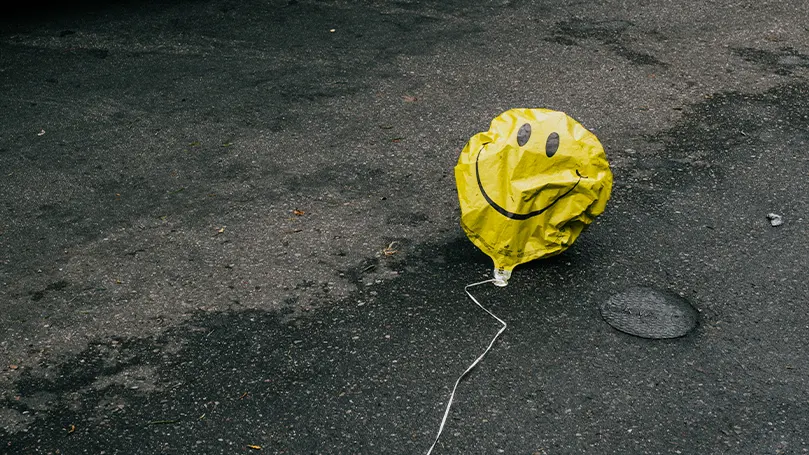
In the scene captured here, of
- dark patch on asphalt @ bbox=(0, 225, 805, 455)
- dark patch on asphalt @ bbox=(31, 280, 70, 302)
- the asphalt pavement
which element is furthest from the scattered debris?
dark patch on asphalt @ bbox=(31, 280, 70, 302)

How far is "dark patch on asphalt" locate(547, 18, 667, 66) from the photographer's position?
25.6 feet

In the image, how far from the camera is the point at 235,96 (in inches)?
280

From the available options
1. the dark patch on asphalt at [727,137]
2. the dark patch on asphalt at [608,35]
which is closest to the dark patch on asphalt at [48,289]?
the dark patch on asphalt at [727,137]

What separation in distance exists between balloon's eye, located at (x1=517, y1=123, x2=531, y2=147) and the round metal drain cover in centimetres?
91

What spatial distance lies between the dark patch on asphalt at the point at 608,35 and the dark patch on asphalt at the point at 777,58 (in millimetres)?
774

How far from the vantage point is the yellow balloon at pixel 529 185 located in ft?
14.7

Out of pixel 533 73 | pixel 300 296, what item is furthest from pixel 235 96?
pixel 300 296

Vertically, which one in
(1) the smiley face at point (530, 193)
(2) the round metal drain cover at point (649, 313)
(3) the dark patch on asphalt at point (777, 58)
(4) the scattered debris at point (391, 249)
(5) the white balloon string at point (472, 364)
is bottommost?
(2) the round metal drain cover at point (649, 313)

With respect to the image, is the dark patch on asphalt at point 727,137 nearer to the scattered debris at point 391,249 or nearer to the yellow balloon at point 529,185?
the yellow balloon at point 529,185

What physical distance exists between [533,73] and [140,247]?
12.4ft

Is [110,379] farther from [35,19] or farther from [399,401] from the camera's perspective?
[35,19]

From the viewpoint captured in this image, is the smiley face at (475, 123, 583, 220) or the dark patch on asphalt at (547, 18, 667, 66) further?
the dark patch on asphalt at (547, 18, 667, 66)

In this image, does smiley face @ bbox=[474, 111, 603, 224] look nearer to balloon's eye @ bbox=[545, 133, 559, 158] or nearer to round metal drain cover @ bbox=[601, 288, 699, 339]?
balloon's eye @ bbox=[545, 133, 559, 158]

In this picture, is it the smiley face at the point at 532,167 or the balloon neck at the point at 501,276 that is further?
the balloon neck at the point at 501,276
